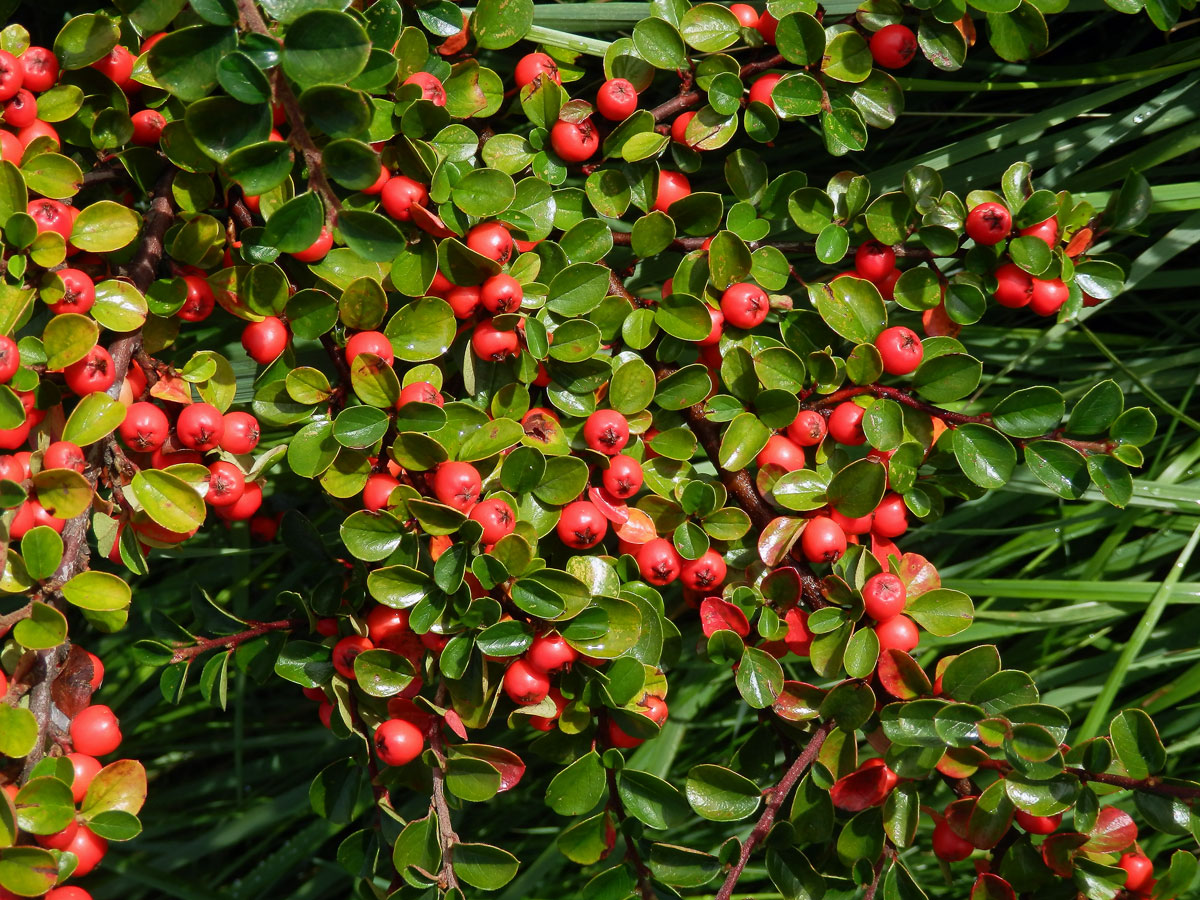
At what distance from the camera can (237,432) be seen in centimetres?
150

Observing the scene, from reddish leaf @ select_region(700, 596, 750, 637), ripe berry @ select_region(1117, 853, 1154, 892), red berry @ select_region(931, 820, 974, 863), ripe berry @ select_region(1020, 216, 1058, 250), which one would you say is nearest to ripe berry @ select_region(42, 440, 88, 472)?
reddish leaf @ select_region(700, 596, 750, 637)

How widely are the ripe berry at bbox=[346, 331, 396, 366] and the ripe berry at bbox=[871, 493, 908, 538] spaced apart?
0.87 meters

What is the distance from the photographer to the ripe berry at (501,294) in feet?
4.85

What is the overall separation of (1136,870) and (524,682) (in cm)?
104

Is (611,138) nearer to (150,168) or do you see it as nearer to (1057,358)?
(150,168)

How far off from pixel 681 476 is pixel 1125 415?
74 centimetres

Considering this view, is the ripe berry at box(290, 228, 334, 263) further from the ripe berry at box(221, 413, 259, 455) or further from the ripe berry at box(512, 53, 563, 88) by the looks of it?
the ripe berry at box(512, 53, 563, 88)

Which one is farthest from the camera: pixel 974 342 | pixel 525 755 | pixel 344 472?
pixel 525 755

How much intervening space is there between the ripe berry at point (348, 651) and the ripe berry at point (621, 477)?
0.47 meters

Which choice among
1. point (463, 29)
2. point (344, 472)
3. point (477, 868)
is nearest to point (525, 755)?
point (477, 868)

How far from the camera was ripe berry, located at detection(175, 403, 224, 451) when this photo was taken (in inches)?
56.4

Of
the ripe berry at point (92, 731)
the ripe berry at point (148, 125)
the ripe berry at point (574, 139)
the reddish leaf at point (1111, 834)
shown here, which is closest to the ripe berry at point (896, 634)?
the reddish leaf at point (1111, 834)

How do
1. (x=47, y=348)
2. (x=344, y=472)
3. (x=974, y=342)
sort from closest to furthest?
(x=47, y=348)
(x=344, y=472)
(x=974, y=342)

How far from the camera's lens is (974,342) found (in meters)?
2.36
